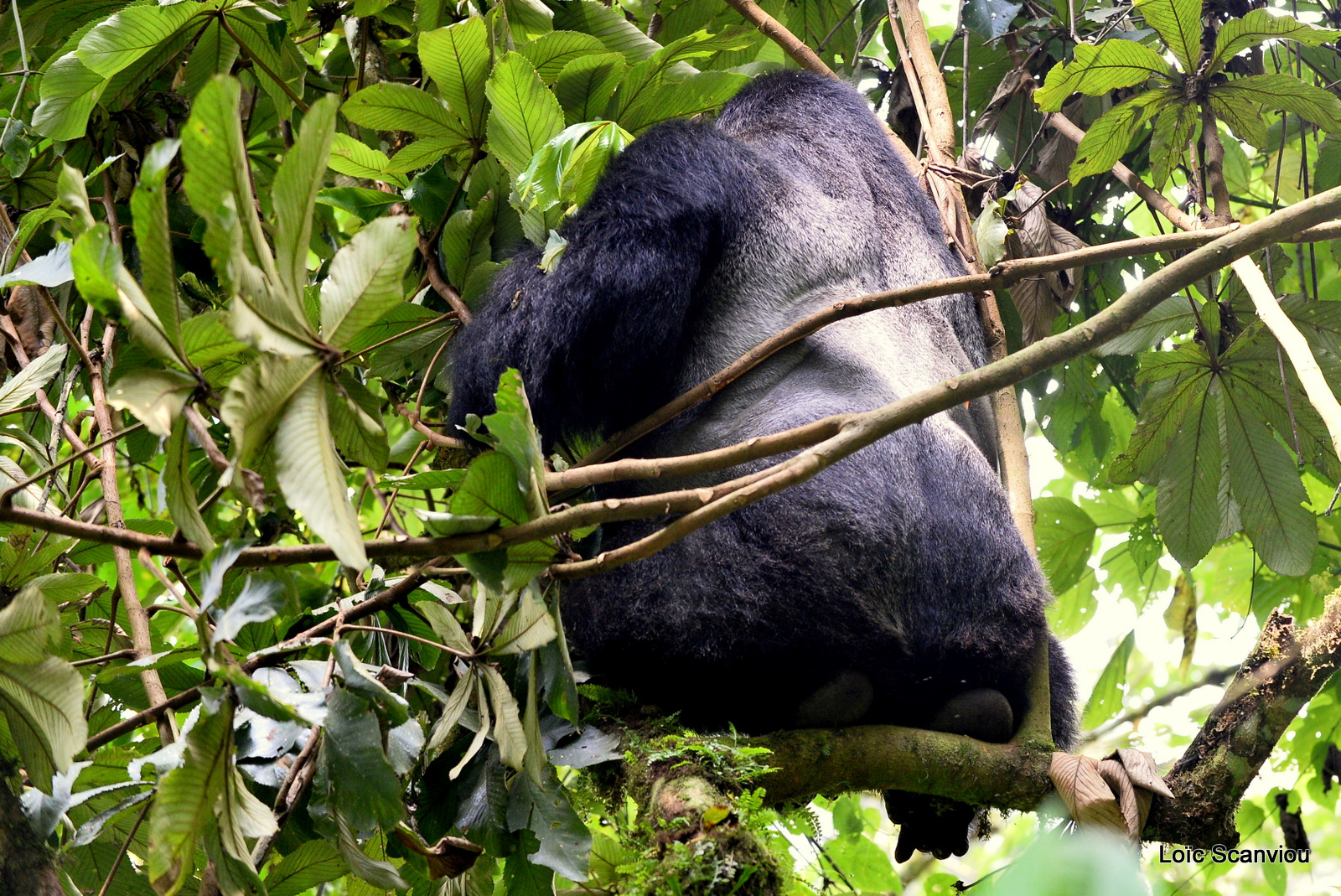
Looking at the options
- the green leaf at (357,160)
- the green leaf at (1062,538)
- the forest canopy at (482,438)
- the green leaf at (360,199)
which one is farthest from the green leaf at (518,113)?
the green leaf at (1062,538)

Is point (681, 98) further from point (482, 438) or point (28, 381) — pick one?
point (28, 381)

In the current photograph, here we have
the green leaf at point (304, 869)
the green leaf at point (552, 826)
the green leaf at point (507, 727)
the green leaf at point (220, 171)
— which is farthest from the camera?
the green leaf at point (304, 869)

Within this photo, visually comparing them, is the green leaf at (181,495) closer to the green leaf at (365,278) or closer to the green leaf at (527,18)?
the green leaf at (365,278)

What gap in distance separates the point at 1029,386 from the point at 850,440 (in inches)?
74.4

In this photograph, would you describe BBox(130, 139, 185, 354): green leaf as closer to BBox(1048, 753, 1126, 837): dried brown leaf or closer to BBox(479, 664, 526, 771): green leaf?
BBox(479, 664, 526, 771): green leaf

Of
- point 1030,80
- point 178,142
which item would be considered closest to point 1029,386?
point 1030,80

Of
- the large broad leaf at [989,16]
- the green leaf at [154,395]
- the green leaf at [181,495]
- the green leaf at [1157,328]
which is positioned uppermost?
the large broad leaf at [989,16]

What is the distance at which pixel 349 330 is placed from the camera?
95 cm

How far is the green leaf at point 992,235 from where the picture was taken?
1.96m

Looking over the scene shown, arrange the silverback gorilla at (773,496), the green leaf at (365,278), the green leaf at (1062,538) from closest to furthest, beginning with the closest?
the green leaf at (365,278) < the silverback gorilla at (773,496) < the green leaf at (1062,538)

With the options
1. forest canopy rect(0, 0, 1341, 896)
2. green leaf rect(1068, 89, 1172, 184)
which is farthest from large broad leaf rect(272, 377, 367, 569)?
green leaf rect(1068, 89, 1172, 184)

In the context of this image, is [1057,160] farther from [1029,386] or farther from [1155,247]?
[1155,247]

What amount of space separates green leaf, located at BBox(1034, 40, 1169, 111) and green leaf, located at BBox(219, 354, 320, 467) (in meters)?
1.55

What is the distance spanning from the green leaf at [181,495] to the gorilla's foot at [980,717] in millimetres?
1127
